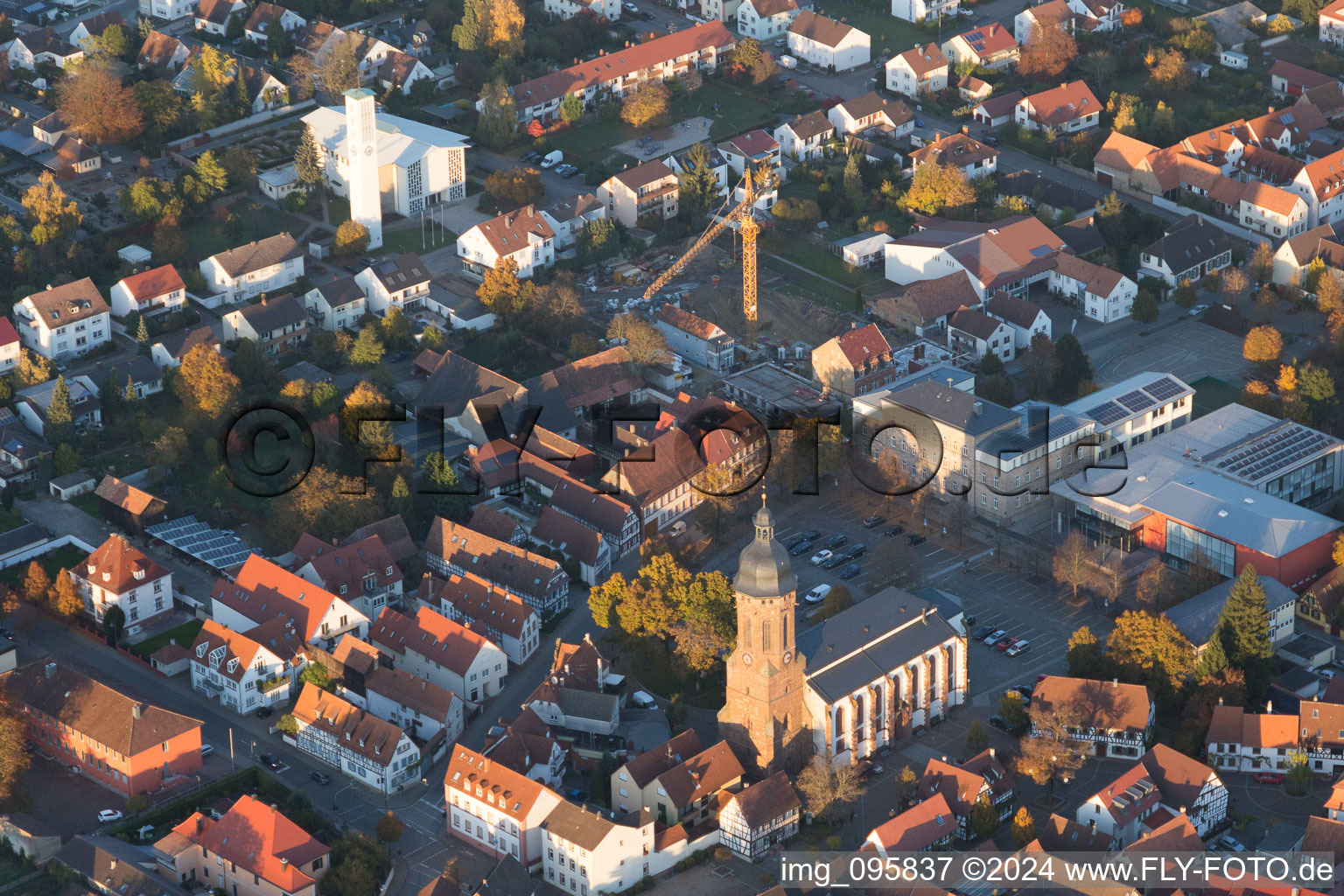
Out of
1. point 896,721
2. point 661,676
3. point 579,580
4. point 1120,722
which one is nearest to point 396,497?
point 579,580

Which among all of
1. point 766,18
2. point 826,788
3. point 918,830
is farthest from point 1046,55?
point 918,830

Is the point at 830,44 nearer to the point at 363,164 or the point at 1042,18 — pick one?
the point at 1042,18

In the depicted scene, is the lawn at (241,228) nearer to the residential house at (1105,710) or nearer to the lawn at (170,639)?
the lawn at (170,639)

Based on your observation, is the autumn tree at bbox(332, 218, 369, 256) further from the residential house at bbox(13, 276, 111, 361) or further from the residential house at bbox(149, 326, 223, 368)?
the residential house at bbox(13, 276, 111, 361)

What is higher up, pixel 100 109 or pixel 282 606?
pixel 100 109

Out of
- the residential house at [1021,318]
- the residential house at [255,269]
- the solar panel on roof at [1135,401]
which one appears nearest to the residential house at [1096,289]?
the residential house at [1021,318]

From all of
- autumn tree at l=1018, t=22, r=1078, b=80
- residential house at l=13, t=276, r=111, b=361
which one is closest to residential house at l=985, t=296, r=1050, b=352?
autumn tree at l=1018, t=22, r=1078, b=80

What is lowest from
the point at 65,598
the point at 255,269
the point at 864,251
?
the point at 65,598
